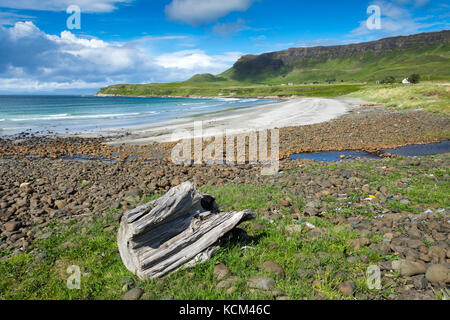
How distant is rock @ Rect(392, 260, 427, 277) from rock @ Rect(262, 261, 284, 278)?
2.18 meters

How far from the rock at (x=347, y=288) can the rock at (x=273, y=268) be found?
103 centimetres

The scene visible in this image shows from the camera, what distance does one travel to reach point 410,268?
471 centimetres

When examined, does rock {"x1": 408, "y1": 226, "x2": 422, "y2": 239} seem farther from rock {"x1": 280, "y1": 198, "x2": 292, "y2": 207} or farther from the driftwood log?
the driftwood log

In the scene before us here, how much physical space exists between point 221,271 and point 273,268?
101 centimetres

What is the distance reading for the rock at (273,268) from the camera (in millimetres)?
4855

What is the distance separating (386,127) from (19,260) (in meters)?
28.7

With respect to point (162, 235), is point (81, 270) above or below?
below

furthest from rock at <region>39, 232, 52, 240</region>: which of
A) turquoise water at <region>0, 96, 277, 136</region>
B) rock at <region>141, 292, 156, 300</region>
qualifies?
turquoise water at <region>0, 96, 277, 136</region>

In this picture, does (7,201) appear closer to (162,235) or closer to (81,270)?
(81,270)

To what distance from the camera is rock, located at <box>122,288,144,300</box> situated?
4343 millimetres

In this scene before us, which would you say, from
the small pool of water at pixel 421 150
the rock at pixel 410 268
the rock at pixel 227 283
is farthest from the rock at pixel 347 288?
the small pool of water at pixel 421 150

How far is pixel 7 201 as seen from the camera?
393 inches
